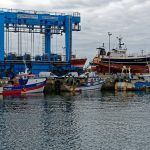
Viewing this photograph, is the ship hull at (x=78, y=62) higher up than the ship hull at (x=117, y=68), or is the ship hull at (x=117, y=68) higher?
the ship hull at (x=78, y=62)

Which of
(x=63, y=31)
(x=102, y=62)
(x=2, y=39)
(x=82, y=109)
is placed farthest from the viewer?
(x=102, y=62)

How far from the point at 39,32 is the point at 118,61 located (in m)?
21.3

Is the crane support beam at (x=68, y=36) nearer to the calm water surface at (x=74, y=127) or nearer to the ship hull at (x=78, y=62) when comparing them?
the ship hull at (x=78, y=62)

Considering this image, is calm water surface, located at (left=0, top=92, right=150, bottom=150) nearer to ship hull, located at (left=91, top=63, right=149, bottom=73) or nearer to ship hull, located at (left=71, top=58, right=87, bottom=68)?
ship hull, located at (left=71, top=58, right=87, bottom=68)

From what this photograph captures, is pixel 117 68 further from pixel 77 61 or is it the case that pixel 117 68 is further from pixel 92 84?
pixel 92 84

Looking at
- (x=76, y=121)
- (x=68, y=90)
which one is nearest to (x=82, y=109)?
(x=76, y=121)

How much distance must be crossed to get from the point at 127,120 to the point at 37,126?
7.09 m

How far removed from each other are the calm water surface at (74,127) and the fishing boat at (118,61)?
39.2 meters

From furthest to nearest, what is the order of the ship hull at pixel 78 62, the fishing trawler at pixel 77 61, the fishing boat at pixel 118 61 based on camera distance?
the fishing boat at pixel 118 61, the ship hull at pixel 78 62, the fishing trawler at pixel 77 61

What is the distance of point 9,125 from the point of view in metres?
32.3

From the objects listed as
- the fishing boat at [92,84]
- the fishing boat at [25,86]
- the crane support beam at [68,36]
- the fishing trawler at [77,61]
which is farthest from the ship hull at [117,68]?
the fishing boat at [25,86]

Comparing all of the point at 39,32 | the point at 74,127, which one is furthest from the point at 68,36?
the point at 74,127

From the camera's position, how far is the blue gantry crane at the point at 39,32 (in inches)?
2586

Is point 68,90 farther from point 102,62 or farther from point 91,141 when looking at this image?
point 91,141
